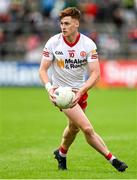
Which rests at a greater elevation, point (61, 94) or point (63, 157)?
point (61, 94)

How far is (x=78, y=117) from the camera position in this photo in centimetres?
1119

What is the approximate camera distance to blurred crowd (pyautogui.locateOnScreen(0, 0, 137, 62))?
3300cm

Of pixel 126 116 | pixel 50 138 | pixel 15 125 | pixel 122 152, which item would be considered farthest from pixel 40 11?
pixel 122 152

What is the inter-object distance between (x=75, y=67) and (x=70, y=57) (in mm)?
175

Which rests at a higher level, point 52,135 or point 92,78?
point 92,78

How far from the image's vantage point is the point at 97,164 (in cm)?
1246

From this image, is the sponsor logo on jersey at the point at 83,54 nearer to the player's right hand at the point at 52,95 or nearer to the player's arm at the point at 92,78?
the player's arm at the point at 92,78

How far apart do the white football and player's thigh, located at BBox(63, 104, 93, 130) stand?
0.73ft

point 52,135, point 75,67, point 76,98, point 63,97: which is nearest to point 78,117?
point 76,98

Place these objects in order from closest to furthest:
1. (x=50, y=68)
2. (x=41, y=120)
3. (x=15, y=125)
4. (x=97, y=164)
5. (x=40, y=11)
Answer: (x=50, y=68) < (x=97, y=164) < (x=15, y=125) < (x=41, y=120) < (x=40, y=11)

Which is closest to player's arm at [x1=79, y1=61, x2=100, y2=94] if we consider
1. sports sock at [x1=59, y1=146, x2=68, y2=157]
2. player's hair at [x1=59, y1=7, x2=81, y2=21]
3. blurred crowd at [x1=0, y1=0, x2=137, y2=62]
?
player's hair at [x1=59, y1=7, x2=81, y2=21]

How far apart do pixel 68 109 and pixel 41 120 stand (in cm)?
1019

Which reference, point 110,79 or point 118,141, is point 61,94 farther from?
point 110,79

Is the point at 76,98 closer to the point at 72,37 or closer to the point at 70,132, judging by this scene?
the point at 70,132
